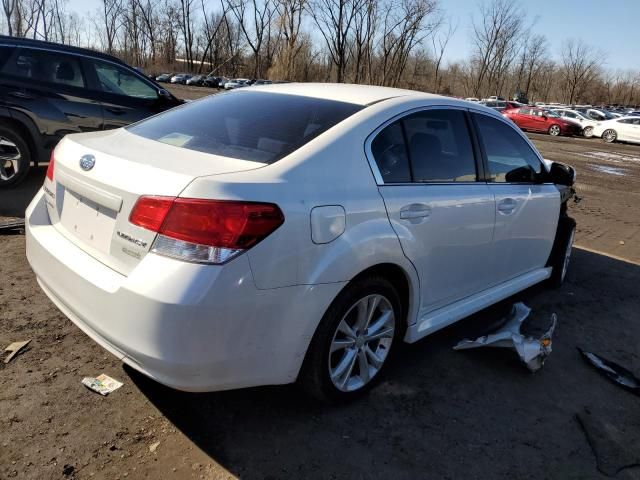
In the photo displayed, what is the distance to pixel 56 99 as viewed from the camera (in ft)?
21.3

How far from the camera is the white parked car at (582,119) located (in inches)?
1169

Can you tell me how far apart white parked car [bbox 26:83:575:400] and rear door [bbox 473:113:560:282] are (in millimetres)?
29

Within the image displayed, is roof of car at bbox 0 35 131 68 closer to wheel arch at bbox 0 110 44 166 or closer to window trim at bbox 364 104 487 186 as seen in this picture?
wheel arch at bbox 0 110 44 166

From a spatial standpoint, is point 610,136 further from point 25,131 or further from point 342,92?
point 342,92

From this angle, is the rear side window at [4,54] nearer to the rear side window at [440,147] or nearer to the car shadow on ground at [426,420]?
the car shadow on ground at [426,420]

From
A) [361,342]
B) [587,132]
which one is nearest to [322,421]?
[361,342]

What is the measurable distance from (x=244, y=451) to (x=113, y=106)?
5786 mm

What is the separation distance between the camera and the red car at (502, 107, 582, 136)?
1166 inches

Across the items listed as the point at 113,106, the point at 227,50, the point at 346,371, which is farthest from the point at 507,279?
the point at 227,50

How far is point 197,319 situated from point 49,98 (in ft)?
18.2

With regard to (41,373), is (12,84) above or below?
above

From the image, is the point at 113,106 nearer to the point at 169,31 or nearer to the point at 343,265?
the point at 343,265

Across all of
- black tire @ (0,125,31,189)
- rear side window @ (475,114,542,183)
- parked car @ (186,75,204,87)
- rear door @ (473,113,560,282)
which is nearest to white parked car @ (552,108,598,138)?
rear door @ (473,113,560,282)

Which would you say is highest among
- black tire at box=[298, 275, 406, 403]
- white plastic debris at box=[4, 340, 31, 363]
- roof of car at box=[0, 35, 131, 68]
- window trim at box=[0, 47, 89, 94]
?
roof of car at box=[0, 35, 131, 68]
